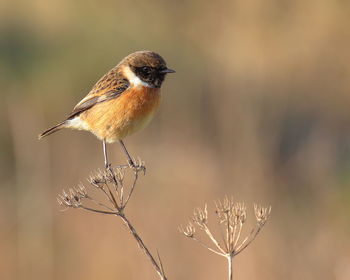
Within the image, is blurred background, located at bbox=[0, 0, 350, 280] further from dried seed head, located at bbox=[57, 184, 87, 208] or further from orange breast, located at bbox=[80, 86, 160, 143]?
dried seed head, located at bbox=[57, 184, 87, 208]

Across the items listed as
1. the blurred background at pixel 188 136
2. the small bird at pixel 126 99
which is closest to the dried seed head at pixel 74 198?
the small bird at pixel 126 99

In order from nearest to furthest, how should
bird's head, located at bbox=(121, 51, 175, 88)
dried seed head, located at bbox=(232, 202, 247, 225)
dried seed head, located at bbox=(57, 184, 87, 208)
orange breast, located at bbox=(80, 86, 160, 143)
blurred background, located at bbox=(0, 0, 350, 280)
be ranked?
dried seed head, located at bbox=(232, 202, 247, 225) < dried seed head, located at bbox=(57, 184, 87, 208) < orange breast, located at bbox=(80, 86, 160, 143) < bird's head, located at bbox=(121, 51, 175, 88) < blurred background, located at bbox=(0, 0, 350, 280)

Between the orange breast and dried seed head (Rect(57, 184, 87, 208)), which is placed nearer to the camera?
dried seed head (Rect(57, 184, 87, 208))

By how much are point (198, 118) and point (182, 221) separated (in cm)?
411

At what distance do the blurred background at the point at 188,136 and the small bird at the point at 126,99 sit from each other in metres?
1.99

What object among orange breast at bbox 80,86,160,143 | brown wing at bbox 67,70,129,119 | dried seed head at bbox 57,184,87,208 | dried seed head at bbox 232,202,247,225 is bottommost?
dried seed head at bbox 232,202,247,225

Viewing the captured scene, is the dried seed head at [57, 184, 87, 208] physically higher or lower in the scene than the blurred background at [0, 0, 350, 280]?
lower

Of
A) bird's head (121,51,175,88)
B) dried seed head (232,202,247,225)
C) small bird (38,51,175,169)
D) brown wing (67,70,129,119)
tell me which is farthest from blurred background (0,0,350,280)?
brown wing (67,70,129,119)

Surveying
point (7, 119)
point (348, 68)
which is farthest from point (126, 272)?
point (348, 68)

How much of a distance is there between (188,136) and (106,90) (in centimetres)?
679

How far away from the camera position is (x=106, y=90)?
235 inches

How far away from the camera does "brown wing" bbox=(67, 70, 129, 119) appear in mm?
5922

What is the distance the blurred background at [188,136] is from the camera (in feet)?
30.7

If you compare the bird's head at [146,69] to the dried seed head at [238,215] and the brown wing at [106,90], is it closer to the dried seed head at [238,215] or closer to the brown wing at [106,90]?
the brown wing at [106,90]
